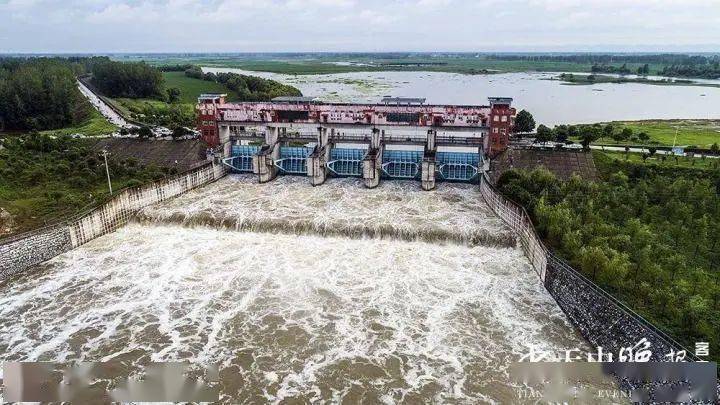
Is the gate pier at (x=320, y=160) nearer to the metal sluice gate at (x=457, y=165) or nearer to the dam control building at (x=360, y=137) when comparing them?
the dam control building at (x=360, y=137)

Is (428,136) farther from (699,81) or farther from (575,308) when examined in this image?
(699,81)

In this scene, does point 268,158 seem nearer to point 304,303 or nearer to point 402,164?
point 402,164

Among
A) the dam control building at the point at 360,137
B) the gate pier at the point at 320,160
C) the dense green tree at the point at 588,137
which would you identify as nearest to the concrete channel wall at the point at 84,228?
the dam control building at the point at 360,137

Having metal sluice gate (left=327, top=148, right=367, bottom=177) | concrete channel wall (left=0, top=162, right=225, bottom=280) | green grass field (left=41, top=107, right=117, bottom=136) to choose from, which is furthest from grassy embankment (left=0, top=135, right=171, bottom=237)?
metal sluice gate (left=327, top=148, right=367, bottom=177)

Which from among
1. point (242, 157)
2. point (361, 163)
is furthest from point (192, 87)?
point (361, 163)

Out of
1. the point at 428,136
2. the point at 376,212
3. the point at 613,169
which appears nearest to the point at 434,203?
the point at 376,212
